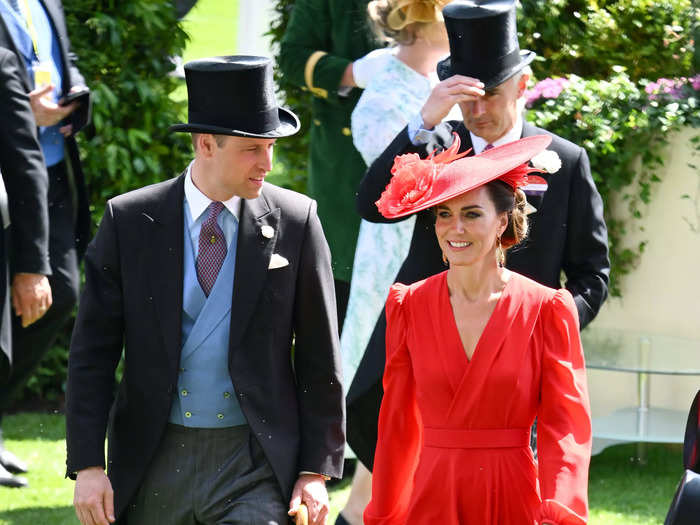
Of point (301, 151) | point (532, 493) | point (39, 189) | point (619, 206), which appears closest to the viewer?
point (532, 493)

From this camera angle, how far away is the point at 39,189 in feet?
20.5

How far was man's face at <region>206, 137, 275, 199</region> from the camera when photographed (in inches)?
156

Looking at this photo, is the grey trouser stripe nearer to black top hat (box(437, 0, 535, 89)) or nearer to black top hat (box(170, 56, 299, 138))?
black top hat (box(170, 56, 299, 138))

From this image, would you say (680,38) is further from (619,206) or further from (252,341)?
(252,341)

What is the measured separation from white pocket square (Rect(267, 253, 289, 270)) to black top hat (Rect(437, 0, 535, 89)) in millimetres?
895

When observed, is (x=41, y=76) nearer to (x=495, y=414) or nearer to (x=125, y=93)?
(x=125, y=93)

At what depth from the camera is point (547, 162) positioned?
4.29 metres

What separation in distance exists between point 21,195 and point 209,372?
2549 mm

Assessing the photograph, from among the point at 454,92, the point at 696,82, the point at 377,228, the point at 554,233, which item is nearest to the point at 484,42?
the point at 454,92

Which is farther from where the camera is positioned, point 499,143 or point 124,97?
point 124,97

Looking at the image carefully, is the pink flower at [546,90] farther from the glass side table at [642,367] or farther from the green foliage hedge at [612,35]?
the glass side table at [642,367]

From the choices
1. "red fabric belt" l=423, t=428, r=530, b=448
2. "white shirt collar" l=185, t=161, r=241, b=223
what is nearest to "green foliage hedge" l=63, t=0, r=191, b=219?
"white shirt collar" l=185, t=161, r=241, b=223

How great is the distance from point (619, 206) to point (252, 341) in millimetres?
4153

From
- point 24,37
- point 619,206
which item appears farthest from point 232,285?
point 619,206
